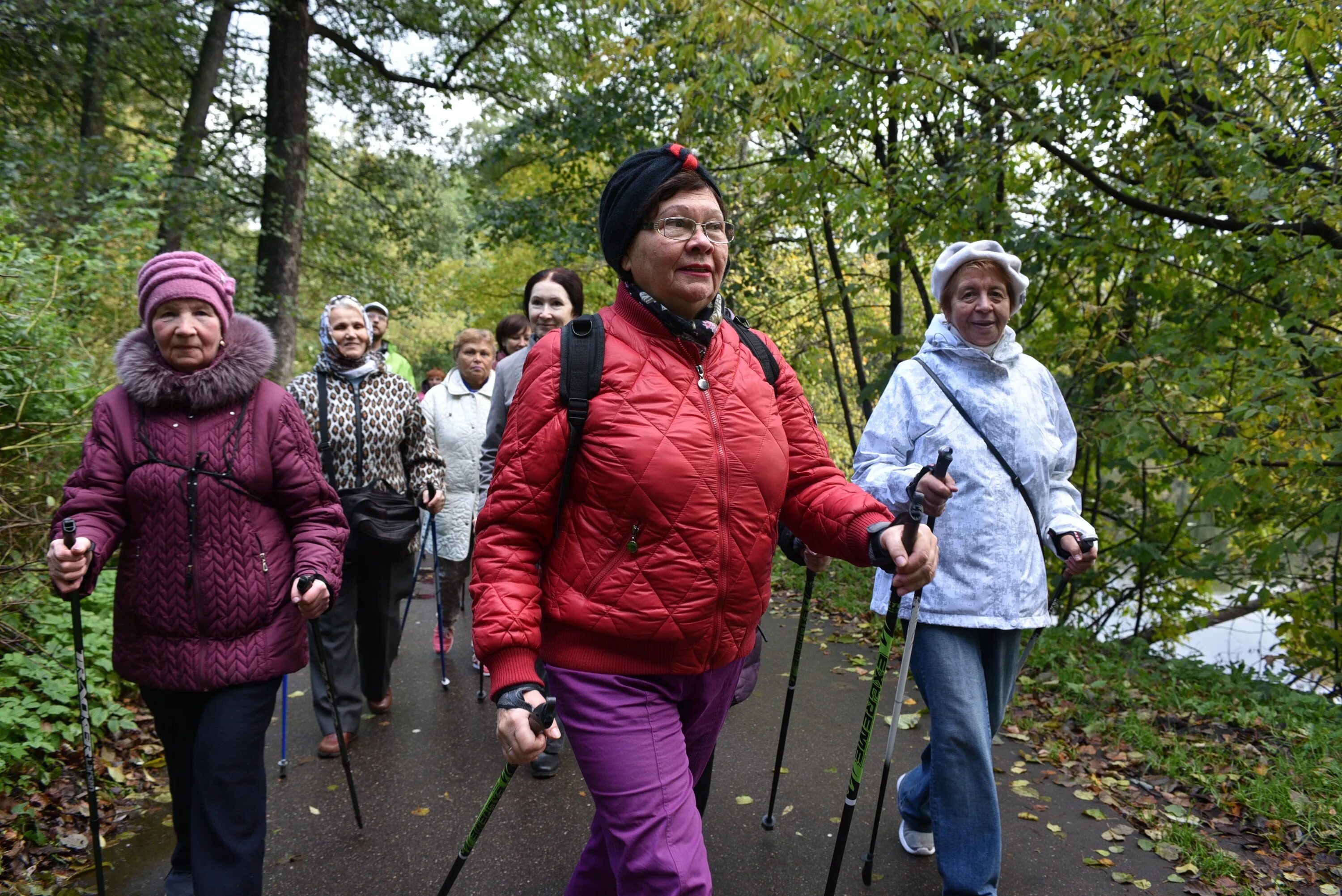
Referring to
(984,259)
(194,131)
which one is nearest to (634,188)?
(984,259)

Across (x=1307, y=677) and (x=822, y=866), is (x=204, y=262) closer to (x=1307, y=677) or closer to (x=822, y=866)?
(x=822, y=866)

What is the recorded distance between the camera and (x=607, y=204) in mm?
2400

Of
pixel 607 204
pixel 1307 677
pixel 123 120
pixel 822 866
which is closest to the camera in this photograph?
pixel 607 204

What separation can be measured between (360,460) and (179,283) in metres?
1.89

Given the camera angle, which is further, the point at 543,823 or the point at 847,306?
the point at 847,306

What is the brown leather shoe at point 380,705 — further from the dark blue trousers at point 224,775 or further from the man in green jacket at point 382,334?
the man in green jacket at point 382,334

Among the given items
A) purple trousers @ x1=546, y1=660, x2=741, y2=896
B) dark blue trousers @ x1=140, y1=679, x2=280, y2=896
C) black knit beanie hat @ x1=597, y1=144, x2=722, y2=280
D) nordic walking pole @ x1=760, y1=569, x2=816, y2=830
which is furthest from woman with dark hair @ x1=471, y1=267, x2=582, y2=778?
purple trousers @ x1=546, y1=660, x2=741, y2=896

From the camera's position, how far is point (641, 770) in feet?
6.79

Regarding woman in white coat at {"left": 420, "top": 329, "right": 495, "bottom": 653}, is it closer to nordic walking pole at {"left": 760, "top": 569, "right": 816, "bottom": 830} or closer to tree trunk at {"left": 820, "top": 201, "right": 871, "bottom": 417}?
nordic walking pole at {"left": 760, "top": 569, "right": 816, "bottom": 830}

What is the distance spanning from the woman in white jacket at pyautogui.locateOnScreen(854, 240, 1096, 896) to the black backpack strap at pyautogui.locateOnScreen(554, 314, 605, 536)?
1207mm

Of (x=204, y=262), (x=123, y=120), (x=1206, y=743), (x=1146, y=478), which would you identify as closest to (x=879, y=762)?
(x=1206, y=743)

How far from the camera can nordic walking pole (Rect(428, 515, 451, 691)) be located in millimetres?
5945

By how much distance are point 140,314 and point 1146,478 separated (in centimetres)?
664

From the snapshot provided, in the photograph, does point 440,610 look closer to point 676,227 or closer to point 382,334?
point 382,334
